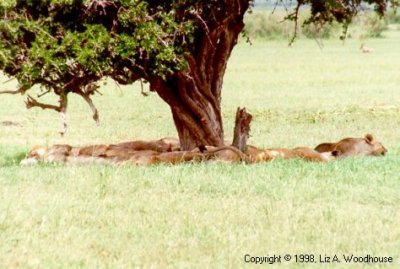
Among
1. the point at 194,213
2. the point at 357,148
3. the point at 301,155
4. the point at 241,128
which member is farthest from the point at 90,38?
the point at 357,148

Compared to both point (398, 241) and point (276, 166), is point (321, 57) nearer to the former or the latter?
point (276, 166)

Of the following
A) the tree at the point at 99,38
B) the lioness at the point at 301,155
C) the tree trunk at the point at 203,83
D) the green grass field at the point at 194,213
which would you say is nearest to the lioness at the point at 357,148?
the lioness at the point at 301,155

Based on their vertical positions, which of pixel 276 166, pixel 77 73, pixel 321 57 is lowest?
pixel 321 57

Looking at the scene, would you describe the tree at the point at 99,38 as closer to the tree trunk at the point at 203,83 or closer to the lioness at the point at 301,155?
the tree trunk at the point at 203,83

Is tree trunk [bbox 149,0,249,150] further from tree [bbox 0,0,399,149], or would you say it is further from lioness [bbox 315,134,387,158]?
lioness [bbox 315,134,387,158]

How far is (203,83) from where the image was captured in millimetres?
15469

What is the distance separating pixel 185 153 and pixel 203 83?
68.2 inches

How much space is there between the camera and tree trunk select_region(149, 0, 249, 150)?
14977mm

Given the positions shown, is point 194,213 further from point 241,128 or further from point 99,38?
point 241,128

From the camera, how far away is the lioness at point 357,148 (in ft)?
50.2

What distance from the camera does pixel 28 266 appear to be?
7352mm

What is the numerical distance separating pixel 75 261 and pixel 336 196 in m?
3.79

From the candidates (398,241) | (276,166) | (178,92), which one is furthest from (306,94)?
(398,241)

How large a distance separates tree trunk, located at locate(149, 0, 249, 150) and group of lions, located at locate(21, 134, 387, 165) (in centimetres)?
76
